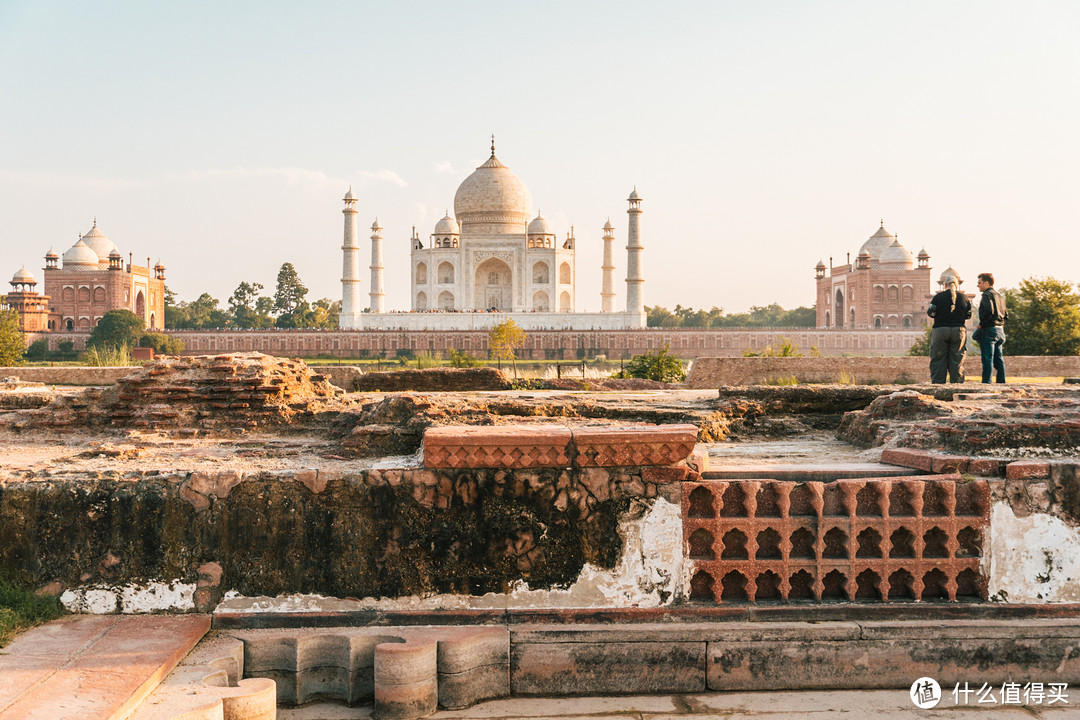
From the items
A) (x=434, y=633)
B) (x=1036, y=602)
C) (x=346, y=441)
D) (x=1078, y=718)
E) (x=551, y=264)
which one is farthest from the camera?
(x=551, y=264)

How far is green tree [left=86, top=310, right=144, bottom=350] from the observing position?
35172 mm

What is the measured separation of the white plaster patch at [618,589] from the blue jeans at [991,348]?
14.3 ft

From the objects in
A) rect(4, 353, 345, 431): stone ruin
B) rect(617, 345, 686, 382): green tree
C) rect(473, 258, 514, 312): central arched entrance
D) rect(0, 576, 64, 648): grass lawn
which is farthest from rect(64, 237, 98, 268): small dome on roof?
rect(0, 576, 64, 648): grass lawn

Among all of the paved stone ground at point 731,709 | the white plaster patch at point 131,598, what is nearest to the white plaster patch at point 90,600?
the white plaster patch at point 131,598

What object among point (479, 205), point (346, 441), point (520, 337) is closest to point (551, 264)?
point (479, 205)

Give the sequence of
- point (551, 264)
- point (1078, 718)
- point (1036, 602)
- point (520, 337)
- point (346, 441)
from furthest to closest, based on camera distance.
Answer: point (551, 264)
point (520, 337)
point (346, 441)
point (1036, 602)
point (1078, 718)

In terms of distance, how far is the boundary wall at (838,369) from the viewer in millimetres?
9859

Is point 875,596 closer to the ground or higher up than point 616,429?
closer to the ground

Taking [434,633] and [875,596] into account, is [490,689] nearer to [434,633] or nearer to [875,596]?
[434,633]

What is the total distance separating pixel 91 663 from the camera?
2.42m

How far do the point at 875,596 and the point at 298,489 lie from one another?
1.88 m

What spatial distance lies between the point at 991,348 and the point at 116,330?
35.2m

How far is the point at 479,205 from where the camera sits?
141ft

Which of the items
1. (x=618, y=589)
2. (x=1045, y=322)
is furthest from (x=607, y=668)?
(x=1045, y=322)
